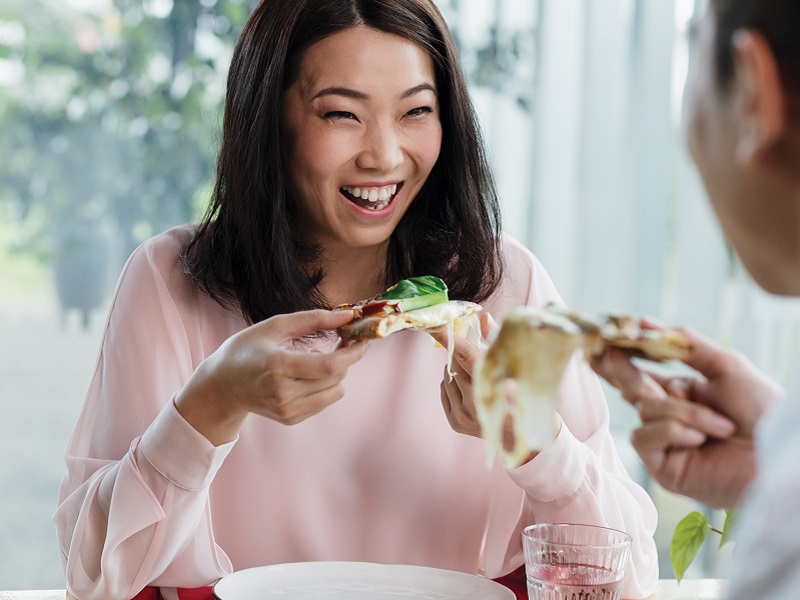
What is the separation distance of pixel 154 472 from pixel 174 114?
179cm

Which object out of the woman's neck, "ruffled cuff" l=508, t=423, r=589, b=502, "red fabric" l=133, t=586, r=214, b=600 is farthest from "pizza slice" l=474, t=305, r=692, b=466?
the woman's neck

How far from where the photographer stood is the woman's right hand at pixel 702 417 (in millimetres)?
843

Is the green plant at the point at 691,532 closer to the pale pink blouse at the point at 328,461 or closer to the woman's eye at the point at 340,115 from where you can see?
the pale pink blouse at the point at 328,461

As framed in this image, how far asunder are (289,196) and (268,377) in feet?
1.72

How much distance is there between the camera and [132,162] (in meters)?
2.94

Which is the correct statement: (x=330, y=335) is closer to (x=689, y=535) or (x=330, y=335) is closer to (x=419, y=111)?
(x=419, y=111)

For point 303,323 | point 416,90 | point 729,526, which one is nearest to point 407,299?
point 303,323

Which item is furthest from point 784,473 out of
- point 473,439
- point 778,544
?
point 473,439

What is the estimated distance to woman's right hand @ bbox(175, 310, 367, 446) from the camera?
116cm

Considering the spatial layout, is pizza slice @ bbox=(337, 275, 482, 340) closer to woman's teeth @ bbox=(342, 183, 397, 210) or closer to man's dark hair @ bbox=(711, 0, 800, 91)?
woman's teeth @ bbox=(342, 183, 397, 210)

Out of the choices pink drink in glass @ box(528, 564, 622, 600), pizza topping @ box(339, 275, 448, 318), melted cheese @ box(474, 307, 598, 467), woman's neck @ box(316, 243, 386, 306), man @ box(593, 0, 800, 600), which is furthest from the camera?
woman's neck @ box(316, 243, 386, 306)

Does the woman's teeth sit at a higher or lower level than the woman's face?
lower

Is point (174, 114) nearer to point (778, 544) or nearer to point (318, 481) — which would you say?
point (318, 481)

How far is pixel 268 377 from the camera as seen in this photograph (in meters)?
1.16
